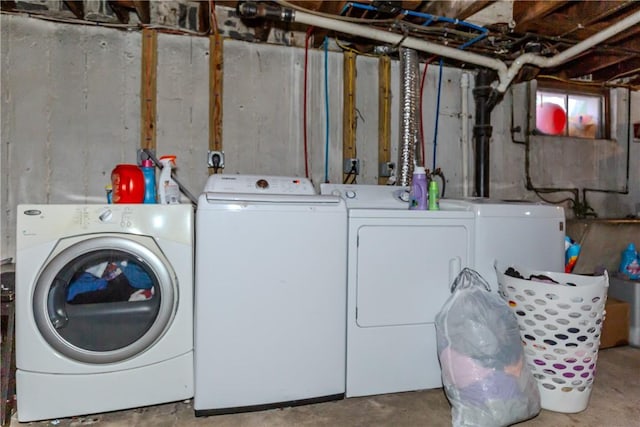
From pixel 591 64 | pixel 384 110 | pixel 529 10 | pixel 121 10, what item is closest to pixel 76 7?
pixel 121 10

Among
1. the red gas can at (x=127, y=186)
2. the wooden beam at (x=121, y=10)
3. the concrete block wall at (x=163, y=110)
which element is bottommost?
the red gas can at (x=127, y=186)

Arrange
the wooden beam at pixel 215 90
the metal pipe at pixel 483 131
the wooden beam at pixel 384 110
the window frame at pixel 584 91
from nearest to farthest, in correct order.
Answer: the wooden beam at pixel 215 90 < the wooden beam at pixel 384 110 < the metal pipe at pixel 483 131 < the window frame at pixel 584 91

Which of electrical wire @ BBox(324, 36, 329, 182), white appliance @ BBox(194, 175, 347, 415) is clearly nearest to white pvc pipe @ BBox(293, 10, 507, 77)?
electrical wire @ BBox(324, 36, 329, 182)

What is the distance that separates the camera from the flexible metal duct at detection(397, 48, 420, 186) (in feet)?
8.82

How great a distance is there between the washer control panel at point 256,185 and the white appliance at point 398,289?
39 centimetres

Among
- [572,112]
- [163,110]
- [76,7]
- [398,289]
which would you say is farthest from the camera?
[572,112]

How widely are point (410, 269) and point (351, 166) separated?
1.07m

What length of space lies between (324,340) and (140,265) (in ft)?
2.91

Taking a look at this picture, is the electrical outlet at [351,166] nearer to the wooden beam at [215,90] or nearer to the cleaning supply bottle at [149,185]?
the wooden beam at [215,90]

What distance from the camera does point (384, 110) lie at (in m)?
2.91

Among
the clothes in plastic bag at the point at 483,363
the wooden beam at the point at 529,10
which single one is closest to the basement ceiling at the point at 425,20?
the wooden beam at the point at 529,10

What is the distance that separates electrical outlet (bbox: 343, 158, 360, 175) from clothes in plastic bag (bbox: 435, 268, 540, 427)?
1.26 meters

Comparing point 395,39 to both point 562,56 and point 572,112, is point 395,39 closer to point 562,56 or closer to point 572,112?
point 562,56

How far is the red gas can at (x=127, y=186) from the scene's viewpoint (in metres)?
1.81
